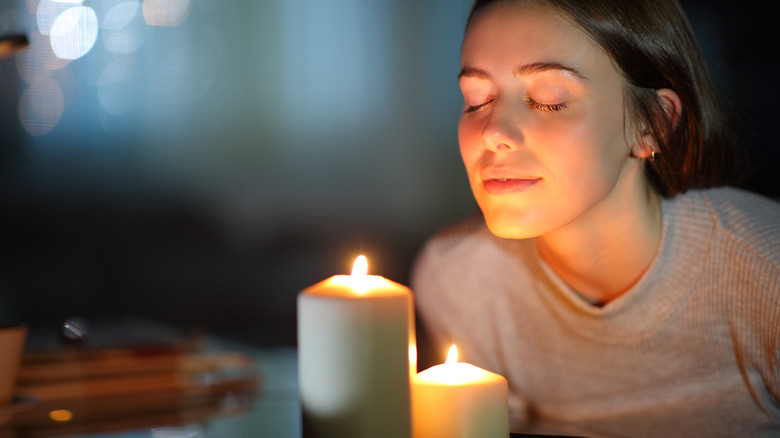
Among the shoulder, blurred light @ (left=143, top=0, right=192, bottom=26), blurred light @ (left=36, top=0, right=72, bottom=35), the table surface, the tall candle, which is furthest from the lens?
blurred light @ (left=143, top=0, right=192, bottom=26)

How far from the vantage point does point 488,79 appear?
0.77 m

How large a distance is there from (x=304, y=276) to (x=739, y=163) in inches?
61.8

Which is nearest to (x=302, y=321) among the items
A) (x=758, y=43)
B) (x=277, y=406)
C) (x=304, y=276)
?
(x=277, y=406)

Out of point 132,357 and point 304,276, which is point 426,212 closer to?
point 304,276

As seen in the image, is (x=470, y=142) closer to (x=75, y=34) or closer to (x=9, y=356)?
(x=9, y=356)

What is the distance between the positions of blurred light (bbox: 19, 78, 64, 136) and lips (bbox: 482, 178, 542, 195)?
64.8 inches

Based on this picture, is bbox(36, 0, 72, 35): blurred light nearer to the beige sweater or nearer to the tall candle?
the beige sweater

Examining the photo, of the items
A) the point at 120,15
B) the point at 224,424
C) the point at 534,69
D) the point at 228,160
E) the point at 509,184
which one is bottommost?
the point at 224,424

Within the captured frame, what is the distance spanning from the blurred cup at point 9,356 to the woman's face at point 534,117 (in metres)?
0.46

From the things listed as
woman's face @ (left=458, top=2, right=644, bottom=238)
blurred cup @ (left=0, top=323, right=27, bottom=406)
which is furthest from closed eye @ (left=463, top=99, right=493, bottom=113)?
blurred cup @ (left=0, top=323, right=27, bottom=406)

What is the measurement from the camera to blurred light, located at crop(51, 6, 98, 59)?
6.59 feet

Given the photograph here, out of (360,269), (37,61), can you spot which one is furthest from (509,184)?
(37,61)

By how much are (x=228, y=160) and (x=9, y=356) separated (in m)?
1.68

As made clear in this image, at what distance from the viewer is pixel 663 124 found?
867 mm
